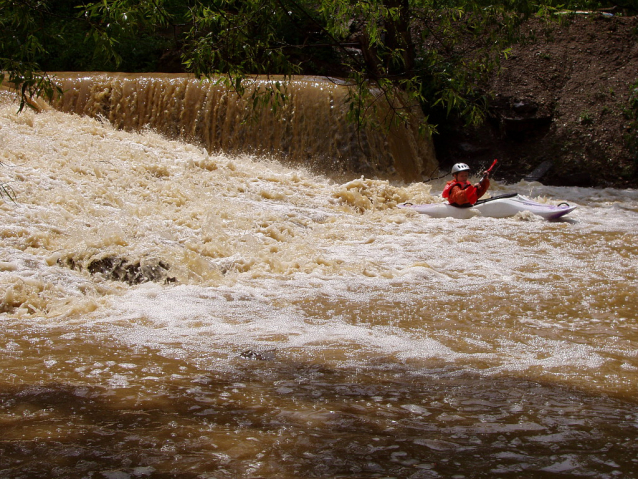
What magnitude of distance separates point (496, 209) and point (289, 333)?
16.9 ft

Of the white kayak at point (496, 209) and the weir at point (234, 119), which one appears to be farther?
the weir at point (234, 119)

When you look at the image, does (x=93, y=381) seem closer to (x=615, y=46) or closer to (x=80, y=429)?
(x=80, y=429)

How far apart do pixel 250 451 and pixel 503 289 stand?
3.23 metres

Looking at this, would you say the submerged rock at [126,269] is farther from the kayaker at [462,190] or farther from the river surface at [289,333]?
the kayaker at [462,190]

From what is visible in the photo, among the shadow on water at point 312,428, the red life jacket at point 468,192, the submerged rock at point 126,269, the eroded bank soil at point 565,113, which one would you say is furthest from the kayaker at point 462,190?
the shadow on water at point 312,428

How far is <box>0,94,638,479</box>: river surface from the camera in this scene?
2.18m

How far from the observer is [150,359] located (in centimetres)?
319

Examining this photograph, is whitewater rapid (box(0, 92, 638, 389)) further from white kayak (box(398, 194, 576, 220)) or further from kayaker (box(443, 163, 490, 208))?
kayaker (box(443, 163, 490, 208))

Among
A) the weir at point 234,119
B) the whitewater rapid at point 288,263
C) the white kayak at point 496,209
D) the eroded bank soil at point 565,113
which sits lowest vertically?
the whitewater rapid at point 288,263

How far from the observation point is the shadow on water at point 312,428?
205 centimetres

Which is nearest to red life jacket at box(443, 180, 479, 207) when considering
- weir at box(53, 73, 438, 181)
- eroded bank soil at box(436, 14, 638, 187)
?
weir at box(53, 73, 438, 181)

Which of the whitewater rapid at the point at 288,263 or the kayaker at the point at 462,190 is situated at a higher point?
the kayaker at the point at 462,190

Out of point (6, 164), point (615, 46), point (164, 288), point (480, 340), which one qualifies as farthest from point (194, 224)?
point (615, 46)

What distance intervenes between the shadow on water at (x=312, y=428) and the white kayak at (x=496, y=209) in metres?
5.41
